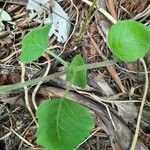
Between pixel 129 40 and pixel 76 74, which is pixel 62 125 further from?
pixel 129 40

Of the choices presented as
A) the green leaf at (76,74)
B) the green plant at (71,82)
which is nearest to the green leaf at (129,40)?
the green plant at (71,82)

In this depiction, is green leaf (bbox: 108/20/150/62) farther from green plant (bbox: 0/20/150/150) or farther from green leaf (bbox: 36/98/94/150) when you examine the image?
green leaf (bbox: 36/98/94/150)

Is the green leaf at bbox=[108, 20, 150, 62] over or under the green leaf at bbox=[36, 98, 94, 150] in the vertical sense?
over

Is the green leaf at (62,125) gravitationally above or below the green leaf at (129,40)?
below

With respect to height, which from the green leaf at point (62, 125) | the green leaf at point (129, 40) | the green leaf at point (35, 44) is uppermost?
the green leaf at point (129, 40)

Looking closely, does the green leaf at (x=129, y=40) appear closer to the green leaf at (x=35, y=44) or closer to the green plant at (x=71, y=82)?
the green plant at (x=71, y=82)

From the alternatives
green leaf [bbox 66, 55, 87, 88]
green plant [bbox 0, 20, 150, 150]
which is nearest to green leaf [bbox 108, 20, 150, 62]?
green plant [bbox 0, 20, 150, 150]

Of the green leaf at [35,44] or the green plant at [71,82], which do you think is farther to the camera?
the green leaf at [35,44]

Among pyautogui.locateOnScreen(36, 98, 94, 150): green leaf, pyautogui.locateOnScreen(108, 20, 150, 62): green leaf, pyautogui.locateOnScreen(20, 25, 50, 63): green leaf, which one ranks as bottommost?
pyautogui.locateOnScreen(36, 98, 94, 150): green leaf
